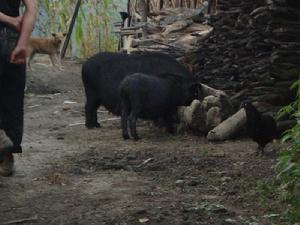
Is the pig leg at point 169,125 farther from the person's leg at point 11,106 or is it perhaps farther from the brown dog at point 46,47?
the brown dog at point 46,47

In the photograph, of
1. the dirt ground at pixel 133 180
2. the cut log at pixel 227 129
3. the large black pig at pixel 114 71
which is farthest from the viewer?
the large black pig at pixel 114 71

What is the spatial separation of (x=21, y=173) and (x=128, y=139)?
104 inches

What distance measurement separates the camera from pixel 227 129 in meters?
8.84

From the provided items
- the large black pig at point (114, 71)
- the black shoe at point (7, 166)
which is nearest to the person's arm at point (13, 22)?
the black shoe at point (7, 166)

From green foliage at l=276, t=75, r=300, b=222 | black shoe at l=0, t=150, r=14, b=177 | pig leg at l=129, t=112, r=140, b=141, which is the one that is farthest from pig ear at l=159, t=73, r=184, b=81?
green foliage at l=276, t=75, r=300, b=222

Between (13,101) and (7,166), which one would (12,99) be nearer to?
(13,101)

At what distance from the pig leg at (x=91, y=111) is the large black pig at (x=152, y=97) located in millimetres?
1089

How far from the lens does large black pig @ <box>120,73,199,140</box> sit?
9.34 meters

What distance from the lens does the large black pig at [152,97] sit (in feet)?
30.6

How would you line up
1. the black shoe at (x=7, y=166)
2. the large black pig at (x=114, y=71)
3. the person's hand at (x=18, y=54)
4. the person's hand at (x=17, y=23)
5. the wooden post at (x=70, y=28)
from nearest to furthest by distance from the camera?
the person's hand at (x=18, y=54)
the person's hand at (x=17, y=23)
the black shoe at (x=7, y=166)
the large black pig at (x=114, y=71)
the wooden post at (x=70, y=28)

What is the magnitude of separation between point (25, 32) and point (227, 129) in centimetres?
366

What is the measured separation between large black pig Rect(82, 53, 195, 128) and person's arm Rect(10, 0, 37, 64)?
4366 mm

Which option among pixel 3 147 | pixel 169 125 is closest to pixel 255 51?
pixel 169 125

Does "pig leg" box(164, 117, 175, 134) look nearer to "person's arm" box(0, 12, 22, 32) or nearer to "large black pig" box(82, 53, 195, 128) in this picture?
"large black pig" box(82, 53, 195, 128)
